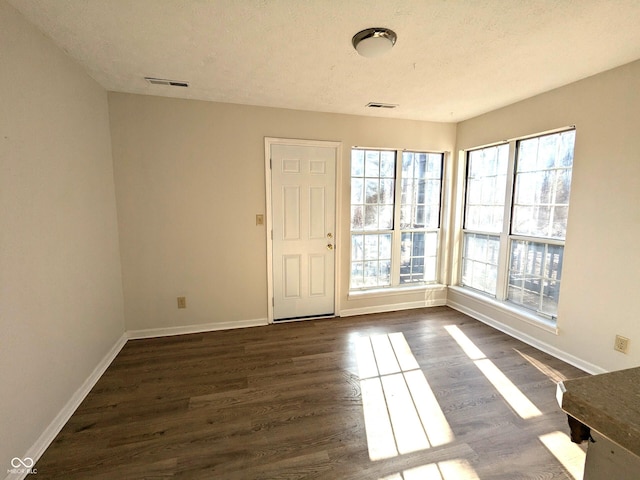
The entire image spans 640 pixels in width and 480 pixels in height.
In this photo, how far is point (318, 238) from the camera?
11.6ft

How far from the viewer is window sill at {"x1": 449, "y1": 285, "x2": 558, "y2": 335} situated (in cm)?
280

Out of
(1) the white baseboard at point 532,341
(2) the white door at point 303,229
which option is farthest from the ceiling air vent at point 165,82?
(1) the white baseboard at point 532,341

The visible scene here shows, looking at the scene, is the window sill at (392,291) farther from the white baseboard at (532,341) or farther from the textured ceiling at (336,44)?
the textured ceiling at (336,44)

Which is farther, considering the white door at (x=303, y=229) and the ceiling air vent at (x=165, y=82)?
the white door at (x=303, y=229)

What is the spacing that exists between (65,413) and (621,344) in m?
4.11

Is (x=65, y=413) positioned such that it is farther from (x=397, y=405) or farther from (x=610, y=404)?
(x=610, y=404)

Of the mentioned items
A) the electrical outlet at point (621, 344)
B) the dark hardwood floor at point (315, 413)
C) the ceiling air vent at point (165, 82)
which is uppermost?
the ceiling air vent at point (165, 82)

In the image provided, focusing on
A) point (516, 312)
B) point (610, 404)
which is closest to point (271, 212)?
point (516, 312)

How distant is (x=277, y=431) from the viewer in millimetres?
1827

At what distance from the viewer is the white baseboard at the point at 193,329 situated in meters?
3.08

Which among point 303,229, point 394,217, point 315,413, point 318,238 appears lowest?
point 315,413

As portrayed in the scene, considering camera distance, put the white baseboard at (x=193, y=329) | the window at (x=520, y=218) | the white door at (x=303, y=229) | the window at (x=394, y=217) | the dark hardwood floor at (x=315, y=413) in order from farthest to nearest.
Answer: the window at (x=394, y=217), the white door at (x=303, y=229), the white baseboard at (x=193, y=329), the window at (x=520, y=218), the dark hardwood floor at (x=315, y=413)

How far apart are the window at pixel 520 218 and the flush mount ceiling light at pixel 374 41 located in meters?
2.06

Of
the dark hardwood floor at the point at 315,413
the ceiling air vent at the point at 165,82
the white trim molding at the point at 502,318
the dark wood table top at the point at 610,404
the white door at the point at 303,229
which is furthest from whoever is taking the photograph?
the white door at the point at 303,229
